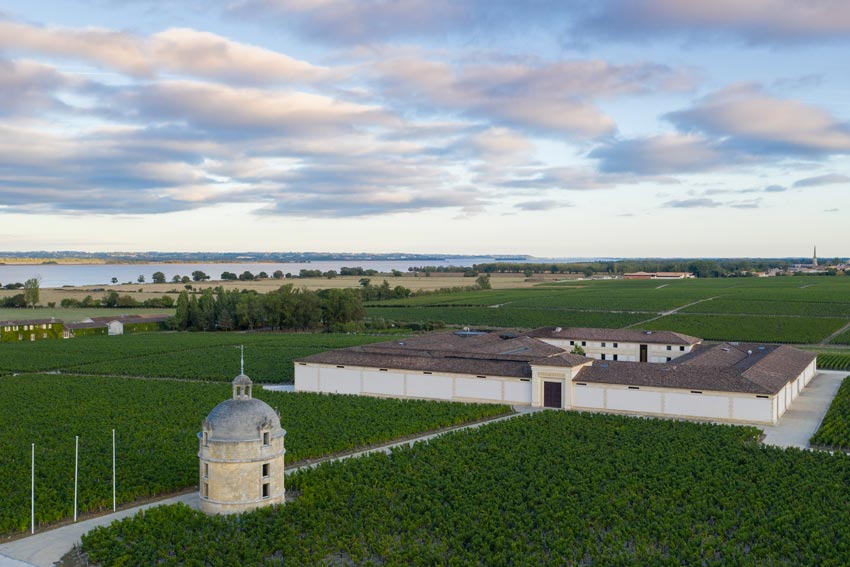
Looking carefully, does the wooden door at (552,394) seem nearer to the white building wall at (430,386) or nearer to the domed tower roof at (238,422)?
the white building wall at (430,386)

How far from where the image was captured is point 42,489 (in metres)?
29.2

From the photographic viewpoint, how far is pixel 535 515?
87.6 ft

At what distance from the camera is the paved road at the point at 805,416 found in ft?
128

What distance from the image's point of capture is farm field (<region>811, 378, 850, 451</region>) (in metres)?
37.1

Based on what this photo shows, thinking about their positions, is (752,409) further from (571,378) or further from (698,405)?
(571,378)

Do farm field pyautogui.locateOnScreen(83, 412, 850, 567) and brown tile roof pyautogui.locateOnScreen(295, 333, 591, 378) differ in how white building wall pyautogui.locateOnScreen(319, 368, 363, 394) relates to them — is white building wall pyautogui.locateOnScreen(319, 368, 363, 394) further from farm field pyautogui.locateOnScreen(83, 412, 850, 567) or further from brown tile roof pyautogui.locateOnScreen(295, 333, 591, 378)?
farm field pyautogui.locateOnScreen(83, 412, 850, 567)

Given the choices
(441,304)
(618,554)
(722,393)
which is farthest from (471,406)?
(441,304)

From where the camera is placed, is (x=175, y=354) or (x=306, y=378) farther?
(x=175, y=354)

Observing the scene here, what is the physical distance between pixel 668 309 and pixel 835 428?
80.7 m

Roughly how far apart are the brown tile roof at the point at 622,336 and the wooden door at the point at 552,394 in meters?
22.2

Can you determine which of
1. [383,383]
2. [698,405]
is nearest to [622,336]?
[698,405]

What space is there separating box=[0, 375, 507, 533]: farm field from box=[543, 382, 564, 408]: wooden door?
3121 mm

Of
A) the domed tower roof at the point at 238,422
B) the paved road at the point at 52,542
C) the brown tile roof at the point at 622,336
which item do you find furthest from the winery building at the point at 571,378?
the domed tower roof at the point at 238,422

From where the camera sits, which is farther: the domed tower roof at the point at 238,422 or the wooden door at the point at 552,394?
the wooden door at the point at 552,394
